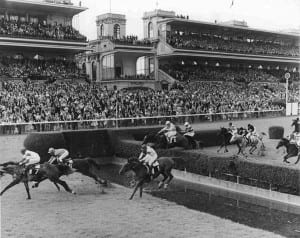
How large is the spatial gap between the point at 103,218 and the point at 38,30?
22348 millimetres

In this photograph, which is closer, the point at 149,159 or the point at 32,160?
the point at 32,160

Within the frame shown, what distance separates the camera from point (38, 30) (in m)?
28.4

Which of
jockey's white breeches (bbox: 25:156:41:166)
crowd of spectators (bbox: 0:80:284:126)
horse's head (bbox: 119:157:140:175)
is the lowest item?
horse's head (bbox: 119:157:140:175)

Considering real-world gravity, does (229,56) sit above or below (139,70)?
above

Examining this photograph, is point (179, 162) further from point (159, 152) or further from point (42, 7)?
point (42, 7)

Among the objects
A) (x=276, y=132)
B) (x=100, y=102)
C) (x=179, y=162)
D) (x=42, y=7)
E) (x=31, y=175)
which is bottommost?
(x=179, y=162)

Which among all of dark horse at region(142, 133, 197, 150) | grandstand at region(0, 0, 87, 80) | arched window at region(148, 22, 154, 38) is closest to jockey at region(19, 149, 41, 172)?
dark horse at region(142, 133, 197, 150)

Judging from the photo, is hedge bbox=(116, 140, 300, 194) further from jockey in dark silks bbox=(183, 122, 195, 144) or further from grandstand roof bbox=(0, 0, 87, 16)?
grandstand roof bbox=(0, 0, 87, 16)

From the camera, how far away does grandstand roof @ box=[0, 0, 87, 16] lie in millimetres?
28609

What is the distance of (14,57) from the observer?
27.7m

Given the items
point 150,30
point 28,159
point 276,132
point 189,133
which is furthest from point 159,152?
point 150,30

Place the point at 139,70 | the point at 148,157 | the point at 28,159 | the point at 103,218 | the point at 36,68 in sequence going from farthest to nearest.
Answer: the point at 139,70
the point at 36,68
the point at 148,157
the point at 28,159
the point at 103,218

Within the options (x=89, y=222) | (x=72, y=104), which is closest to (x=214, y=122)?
(x=72, y=104)

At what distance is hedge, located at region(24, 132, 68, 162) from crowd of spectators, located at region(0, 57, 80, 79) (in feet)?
36.7
